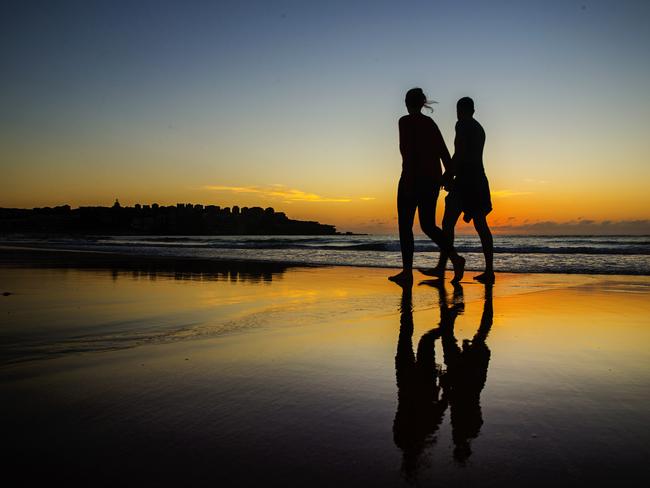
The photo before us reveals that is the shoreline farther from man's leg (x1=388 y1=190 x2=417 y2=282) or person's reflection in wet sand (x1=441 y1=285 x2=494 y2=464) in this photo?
person's reflection in wet sand (x1=441 y1=285 x2=494 y2=464)

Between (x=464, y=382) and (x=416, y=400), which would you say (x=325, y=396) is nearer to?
(x=416, y=400)

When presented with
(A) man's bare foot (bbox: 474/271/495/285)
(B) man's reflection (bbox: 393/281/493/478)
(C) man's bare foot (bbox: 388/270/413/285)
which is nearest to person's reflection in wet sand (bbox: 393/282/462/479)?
(B) man's reflection (bbox: 393/281/493/478)

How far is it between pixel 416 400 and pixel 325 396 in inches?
12.2

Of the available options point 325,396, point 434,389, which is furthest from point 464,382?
point 325,396

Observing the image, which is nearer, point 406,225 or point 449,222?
point 406,225

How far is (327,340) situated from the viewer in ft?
8.85

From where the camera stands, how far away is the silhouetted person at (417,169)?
19.4 feet

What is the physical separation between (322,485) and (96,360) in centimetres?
148

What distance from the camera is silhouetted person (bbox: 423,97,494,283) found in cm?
625

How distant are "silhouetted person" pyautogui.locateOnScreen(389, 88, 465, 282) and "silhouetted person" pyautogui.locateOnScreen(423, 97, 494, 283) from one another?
0.35 metres

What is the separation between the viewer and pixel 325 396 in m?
1.75

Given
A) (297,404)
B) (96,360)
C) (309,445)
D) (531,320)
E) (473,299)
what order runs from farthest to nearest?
(473,299) → (531,320) → (96,360) → (297,404) → (309,445)

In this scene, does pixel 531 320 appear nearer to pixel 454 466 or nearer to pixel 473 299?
pixel 473 299

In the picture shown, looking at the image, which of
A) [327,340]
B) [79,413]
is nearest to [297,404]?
[79,413]
